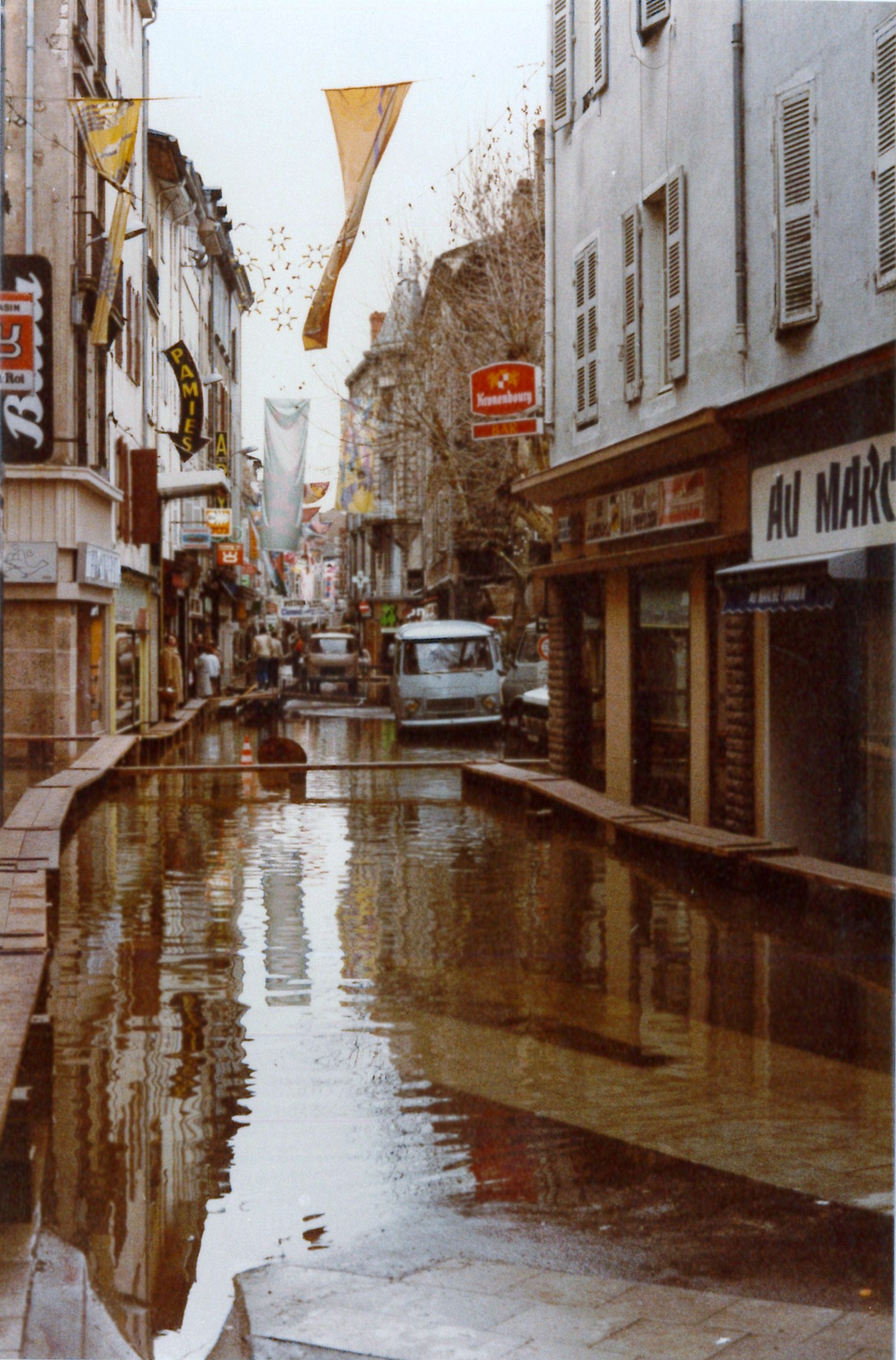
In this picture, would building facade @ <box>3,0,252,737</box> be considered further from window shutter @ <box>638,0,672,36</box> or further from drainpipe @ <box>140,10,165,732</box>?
window shutter @ <box>638,0,672,36</box>

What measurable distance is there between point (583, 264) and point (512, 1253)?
1392 cm

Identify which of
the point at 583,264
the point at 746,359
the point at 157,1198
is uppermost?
the point at 583,264

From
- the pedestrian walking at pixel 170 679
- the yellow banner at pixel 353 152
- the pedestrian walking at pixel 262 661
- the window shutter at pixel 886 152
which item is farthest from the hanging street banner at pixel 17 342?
the pedestrian walking at pixel 262 661

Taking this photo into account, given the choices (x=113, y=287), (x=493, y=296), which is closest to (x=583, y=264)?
(x=113, y=287)

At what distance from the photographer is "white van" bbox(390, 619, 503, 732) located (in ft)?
104

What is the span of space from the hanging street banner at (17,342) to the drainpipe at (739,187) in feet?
19.7

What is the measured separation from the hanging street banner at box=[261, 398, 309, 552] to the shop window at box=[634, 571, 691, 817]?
3.70m

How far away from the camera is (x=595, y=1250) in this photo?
4766mm

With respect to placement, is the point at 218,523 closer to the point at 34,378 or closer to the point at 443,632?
→ the point at 443,632

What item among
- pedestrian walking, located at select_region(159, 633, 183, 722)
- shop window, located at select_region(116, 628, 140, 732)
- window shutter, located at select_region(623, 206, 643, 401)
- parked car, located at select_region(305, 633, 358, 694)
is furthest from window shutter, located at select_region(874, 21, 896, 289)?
parked car, located at select_region(305, 633, 358, 694)

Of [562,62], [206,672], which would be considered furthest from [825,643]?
[206,672]

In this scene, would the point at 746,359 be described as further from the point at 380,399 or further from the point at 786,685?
the point at 380,399

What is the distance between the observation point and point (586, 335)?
17297mm

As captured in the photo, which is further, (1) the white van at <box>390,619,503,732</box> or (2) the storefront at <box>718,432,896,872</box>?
(1) the white van at <box>390,619,503,732</box>
